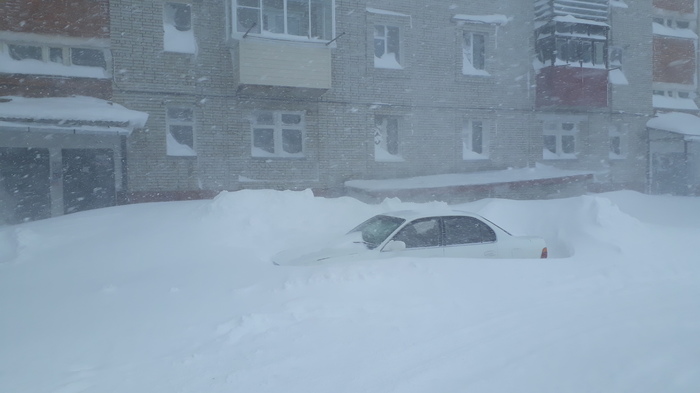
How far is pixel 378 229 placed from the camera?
285 inches

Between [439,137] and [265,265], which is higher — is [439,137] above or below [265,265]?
above

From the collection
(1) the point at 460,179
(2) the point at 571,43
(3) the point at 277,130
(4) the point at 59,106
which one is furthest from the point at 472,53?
(4) the point at 59,106

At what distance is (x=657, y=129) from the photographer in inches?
715

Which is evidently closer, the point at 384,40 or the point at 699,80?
the point at 384,40

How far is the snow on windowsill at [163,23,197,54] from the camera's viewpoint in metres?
12.9

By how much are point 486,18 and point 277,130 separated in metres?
7.28

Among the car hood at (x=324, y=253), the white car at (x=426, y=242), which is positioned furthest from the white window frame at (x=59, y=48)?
the white car at (x=426, y=242)

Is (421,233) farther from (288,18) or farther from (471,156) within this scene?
(471,156)

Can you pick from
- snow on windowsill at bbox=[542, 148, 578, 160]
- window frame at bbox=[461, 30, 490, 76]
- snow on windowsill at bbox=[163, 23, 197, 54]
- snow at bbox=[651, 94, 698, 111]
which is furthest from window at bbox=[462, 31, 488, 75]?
snow at bbox=[651, 94, 698, 111]

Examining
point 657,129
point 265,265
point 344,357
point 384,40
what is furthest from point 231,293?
point 657,129

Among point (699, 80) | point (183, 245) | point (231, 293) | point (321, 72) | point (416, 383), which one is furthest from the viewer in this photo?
point (699, 80)

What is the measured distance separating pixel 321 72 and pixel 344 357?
9.99 metres

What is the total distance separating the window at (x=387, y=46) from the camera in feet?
49.5

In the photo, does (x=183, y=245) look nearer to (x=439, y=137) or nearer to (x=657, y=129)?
(x=439, y=137)
